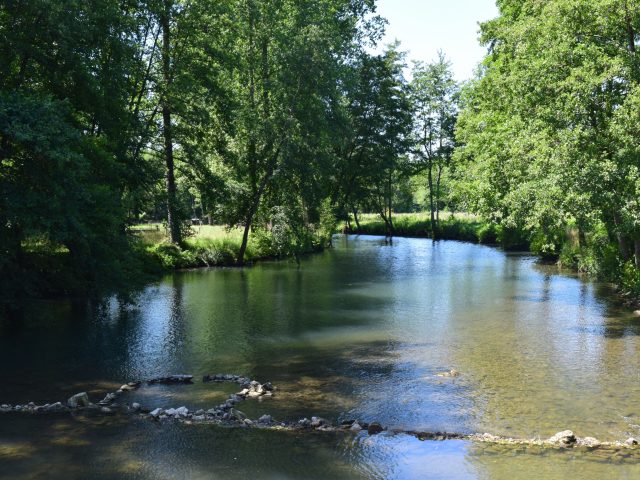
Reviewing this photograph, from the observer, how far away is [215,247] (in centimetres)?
3734

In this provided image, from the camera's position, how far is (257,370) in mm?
14352

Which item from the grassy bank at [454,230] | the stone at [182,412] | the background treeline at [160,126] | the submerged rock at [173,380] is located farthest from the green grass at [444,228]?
the stone at [182,412]

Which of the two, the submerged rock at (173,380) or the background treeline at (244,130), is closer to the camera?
the submerged rock at (173,380)

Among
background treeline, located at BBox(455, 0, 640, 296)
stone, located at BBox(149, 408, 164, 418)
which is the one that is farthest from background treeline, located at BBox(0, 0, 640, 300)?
stone, located at BBox(149, 408, 164, 418)

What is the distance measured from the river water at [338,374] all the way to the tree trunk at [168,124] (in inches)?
266

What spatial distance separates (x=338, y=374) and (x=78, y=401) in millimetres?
5953

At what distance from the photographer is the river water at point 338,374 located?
914cm

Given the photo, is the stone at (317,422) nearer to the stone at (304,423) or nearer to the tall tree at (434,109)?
the stone at (304,423)

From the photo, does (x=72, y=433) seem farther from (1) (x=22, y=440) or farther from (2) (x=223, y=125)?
(2) (x=223, y=125)

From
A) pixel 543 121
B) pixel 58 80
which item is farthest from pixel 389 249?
pixel 58 80

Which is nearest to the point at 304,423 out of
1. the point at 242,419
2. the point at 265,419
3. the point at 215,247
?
the point at 265,419

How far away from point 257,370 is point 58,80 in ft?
39.3

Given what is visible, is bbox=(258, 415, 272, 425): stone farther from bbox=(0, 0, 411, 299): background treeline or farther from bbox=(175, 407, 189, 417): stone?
bbox=(0, 0, 411, 299): background treeline

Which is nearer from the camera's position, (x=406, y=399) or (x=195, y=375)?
(x=406, y=399)
